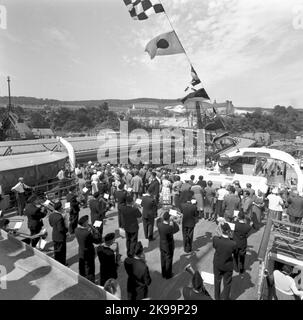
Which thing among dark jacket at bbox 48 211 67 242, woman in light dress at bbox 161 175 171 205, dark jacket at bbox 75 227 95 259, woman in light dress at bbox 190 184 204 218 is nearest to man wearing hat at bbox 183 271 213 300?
dark jacket at bbox 75 227 95 259

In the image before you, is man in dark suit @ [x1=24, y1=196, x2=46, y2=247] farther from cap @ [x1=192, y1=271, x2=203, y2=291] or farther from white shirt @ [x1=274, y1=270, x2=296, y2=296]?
white shirt @ [x1=274, y1=270, x2=296, y2=296]

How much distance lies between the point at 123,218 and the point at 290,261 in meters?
4.28

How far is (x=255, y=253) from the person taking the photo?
7.11 m

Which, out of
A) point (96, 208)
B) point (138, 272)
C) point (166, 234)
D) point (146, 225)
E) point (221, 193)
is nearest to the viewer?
point (138, 272)

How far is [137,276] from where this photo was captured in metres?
4.08

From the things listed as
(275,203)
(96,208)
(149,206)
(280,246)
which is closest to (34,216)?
(96,208)

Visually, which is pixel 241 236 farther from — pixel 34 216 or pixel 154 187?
pixel 34 216

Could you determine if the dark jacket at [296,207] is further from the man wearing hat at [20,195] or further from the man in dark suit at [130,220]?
the man wearing hat at [20,195]

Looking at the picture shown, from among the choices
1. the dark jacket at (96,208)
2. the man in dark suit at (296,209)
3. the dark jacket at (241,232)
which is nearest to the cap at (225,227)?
the dark jacket at (241,232)

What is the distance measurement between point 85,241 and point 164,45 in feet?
29.8

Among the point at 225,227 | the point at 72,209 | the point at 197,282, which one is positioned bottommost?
the point at 72,209

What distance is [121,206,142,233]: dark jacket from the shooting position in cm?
636
